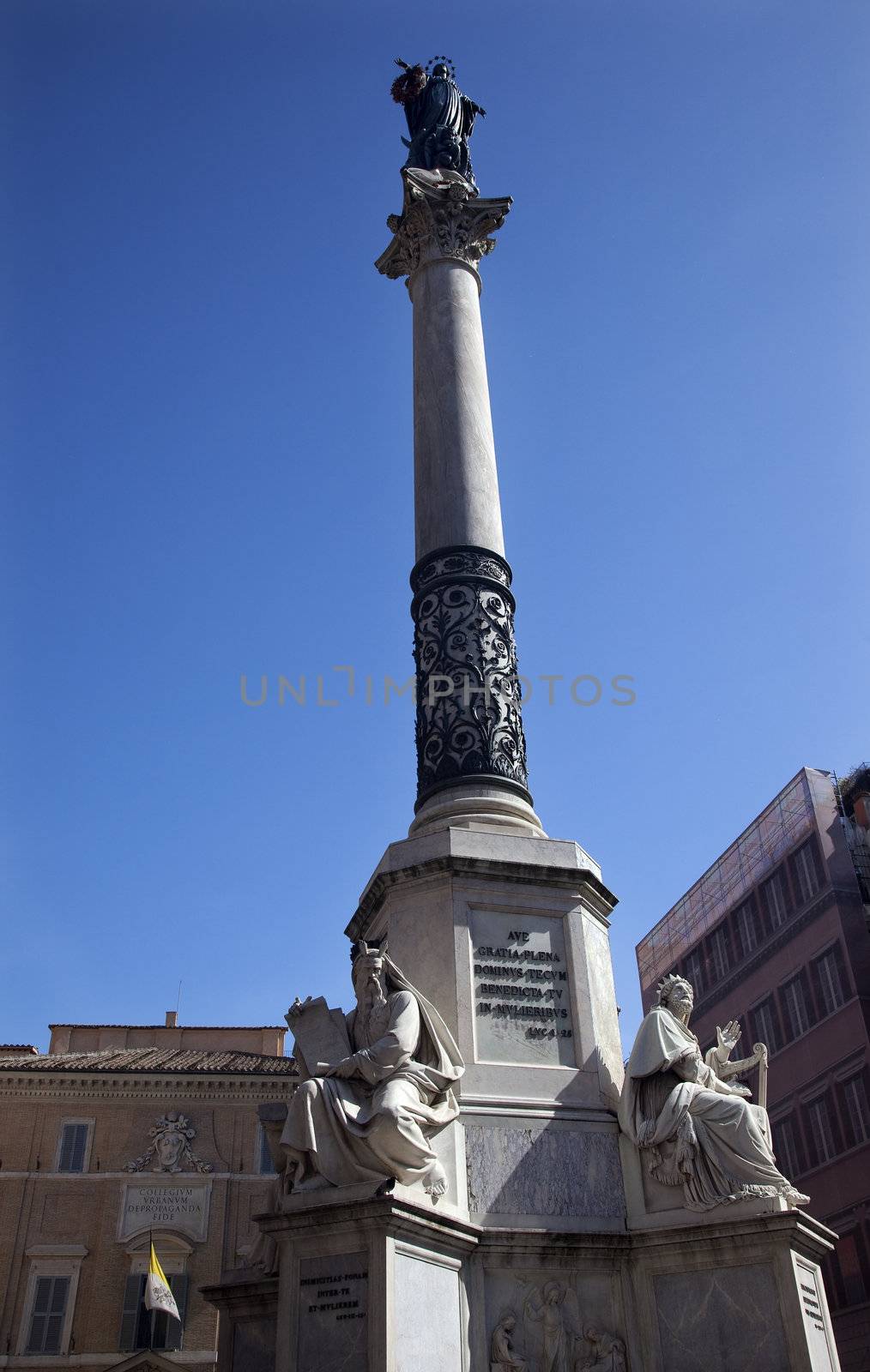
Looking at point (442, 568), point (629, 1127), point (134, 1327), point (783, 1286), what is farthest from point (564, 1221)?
point (134, 1327)

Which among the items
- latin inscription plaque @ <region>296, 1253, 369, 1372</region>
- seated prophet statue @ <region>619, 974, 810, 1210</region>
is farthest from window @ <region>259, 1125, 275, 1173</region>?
latin inscription plaque @ <region>296, 1253, 369, 1372</region>

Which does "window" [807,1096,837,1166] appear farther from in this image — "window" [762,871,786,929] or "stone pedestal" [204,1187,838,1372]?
"stone pedestal" [204,1187,838,1372]

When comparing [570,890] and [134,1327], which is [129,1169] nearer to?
[134,1327]

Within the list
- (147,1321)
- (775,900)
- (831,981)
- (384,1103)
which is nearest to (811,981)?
(831,981)

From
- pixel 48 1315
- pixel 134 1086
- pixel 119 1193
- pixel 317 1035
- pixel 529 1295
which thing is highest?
pixel 134 1086

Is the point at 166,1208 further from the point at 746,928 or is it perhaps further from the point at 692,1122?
the point at 692,1122

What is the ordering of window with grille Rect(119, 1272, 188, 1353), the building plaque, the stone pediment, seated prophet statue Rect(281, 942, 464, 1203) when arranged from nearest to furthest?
seated prophet statue Rect(281, 942, 464, 1203), the stone pediment, window with grille Rect(119, 1272, 188, 1353), the building plaque

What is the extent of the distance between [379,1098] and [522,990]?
88.2 inches

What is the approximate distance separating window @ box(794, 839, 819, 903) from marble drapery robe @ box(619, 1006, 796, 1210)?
1404 inches

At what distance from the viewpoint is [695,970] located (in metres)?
52.5

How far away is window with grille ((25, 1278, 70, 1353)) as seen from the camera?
111 feet

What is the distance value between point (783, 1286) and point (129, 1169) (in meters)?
31.3

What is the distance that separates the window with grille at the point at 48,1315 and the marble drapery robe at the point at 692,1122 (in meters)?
29.6

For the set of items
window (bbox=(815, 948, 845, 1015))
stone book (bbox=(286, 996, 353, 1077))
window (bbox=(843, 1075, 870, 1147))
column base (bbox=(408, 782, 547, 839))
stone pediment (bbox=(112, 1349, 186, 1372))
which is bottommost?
stone book (bbox=(286, 996, 353, 1077))
